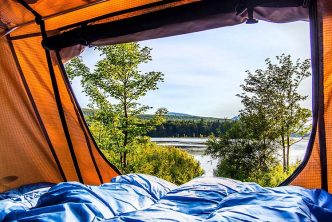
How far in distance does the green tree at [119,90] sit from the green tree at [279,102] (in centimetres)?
186

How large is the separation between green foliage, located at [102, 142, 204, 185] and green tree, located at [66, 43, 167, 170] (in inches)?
26.2

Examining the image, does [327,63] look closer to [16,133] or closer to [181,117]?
[16,133]

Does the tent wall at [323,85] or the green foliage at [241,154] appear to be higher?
the tent wall at [323,85]

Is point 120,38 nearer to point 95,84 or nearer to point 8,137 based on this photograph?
point 8,137

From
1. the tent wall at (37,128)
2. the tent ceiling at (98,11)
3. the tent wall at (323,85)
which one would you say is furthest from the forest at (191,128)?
the tent wall at (323,85)

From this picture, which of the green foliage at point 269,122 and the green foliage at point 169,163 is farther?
the green foliage at point 169,163

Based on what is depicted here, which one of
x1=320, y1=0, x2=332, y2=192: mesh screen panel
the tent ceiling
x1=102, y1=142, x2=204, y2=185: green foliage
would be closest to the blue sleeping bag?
x1=320, y1=0, x2=332, y2=192: mesh screen panel

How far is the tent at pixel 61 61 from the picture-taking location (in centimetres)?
222

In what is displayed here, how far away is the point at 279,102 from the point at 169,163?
2.84 meters

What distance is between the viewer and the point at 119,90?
6160 mm

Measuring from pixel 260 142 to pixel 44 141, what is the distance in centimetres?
419

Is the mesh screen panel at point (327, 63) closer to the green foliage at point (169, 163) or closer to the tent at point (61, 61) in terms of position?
the tent at point (61, 61)

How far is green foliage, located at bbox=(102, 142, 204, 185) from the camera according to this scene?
6906 mm

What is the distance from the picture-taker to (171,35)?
8.50ft
